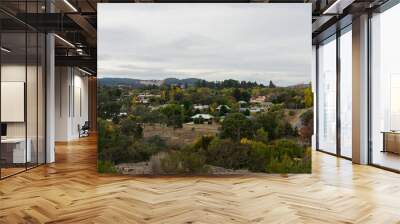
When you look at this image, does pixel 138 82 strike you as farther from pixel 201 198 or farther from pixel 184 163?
pixel 201 198

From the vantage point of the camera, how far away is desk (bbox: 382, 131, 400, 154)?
734 cm

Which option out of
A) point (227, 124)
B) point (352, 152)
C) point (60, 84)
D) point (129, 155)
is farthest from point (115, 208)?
point (60, 84)

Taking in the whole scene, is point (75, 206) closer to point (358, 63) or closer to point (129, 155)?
point (129, 155)

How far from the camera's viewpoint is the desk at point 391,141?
734 cm

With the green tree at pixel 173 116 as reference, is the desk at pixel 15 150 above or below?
below

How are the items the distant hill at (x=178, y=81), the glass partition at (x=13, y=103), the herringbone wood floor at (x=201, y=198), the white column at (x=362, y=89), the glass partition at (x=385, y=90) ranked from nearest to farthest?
the herringbone wood floor at (x=201, y=198) → the glass partition at (x=13, y=103) → the distant hill at (x=178, y=81) → the glass partition at (x=385, y=90) → the white column at (x=362, y=89)

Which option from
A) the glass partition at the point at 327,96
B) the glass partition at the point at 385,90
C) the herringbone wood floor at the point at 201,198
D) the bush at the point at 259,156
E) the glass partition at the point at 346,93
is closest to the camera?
the herringbone wood floor at the point at 201,198

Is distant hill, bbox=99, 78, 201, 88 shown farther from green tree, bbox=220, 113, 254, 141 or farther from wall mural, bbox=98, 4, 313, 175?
green tree, bbox=220, 113, 254, 141

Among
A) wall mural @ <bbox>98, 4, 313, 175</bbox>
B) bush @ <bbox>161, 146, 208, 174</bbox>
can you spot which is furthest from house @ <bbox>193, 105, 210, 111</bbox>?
bush @ <bbox>161, 146, 208, 174</bbox>

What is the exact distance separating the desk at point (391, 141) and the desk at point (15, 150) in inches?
267

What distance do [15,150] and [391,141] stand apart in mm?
6831

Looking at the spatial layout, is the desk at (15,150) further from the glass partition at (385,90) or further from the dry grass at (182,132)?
the glass partition at (385,90)

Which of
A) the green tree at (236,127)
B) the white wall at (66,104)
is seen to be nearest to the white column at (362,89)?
the green tree at (236,127)

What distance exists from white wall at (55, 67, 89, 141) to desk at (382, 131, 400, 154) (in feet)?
38.3
